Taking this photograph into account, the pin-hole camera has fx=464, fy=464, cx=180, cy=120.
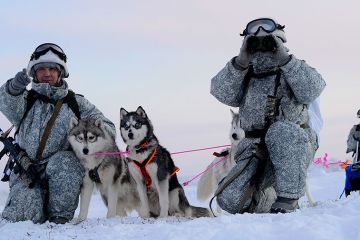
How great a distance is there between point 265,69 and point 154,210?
2.03 m

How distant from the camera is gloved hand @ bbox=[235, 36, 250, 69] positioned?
12.8ft

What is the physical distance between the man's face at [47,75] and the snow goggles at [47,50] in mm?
142

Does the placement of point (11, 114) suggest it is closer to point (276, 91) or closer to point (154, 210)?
point (154, 210)

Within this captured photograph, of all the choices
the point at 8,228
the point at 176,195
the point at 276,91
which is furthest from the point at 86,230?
the point at 276,91

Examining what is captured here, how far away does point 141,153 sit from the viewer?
4824mm

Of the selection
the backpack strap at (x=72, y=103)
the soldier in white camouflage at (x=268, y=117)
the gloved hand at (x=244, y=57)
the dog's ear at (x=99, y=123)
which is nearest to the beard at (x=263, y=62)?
the soldier in white camouflage at (x=268, y=117)

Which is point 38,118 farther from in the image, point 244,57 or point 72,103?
point 244,57

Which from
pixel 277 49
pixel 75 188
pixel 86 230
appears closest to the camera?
pixel 86 230

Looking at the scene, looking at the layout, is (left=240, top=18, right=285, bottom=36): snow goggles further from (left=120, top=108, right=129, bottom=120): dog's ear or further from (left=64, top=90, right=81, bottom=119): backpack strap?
(left=64, top=90, right=81, bottom=119): backpack strap

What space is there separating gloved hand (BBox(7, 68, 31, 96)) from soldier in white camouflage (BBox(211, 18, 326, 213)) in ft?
5.90

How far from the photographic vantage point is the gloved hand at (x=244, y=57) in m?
3.89

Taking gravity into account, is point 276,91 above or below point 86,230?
above

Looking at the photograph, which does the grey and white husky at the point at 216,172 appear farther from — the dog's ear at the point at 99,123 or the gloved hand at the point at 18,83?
the gloved hand at the point at 18,83

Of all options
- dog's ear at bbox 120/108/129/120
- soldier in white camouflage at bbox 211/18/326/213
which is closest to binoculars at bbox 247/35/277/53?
soldier in white camouflage at bbox 211/18/326/213
